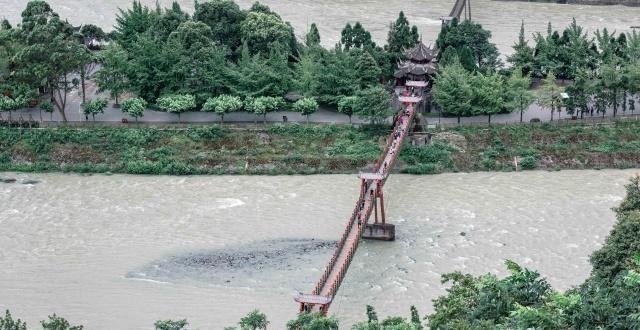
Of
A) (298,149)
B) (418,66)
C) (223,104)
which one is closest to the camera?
(298,149)

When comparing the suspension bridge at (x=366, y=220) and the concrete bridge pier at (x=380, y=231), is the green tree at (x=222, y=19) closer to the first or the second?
the suspension bridge at (x=366, y=220)

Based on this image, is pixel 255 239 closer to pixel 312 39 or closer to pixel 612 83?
pixel 312 39

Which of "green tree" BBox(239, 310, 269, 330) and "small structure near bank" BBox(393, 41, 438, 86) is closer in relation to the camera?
"green tree" BBox(239, 310, 269, 330)

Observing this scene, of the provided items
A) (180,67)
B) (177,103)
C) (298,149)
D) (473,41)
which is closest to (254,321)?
(298,149)

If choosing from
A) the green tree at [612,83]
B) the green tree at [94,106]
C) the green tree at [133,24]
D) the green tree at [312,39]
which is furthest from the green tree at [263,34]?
the green tree at [612,83]

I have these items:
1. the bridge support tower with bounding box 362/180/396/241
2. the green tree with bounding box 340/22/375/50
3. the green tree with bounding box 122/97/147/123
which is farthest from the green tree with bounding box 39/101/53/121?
the bridge support tower with bounding box 362/180/396/241

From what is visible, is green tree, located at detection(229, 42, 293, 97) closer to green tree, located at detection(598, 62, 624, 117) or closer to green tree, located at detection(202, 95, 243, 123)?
green tree, located at detection(202, 95, 243, 123)

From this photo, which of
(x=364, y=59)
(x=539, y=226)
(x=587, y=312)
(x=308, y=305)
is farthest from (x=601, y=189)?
(x=587, y=312)
